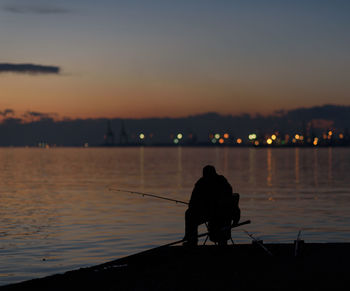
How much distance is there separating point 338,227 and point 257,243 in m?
10.3

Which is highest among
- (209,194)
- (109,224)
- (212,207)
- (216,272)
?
(209,194)

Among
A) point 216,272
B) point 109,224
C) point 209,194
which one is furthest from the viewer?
point 109,224

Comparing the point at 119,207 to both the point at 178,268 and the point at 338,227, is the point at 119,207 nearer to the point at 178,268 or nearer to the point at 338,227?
the point at 338,227

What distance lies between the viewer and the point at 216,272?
10406 mm

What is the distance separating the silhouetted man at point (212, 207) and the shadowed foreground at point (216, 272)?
381mm

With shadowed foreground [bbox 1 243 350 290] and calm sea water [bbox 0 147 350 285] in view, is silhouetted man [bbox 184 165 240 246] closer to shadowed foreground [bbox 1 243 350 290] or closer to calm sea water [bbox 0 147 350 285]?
shadowed foreground [bbox 1 243 350 290]

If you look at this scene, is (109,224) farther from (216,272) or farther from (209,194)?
(216,272)

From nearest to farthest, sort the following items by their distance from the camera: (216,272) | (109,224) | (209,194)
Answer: (216,272), (209,194), (109,224)

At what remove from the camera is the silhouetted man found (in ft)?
40.5

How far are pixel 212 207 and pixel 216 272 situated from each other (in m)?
2.19

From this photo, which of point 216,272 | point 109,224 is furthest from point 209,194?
point 109,224

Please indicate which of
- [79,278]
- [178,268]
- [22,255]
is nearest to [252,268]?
[178,268]

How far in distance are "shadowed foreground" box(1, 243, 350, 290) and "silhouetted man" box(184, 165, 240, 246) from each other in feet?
1.25

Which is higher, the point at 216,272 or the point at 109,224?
the point at 216,272
